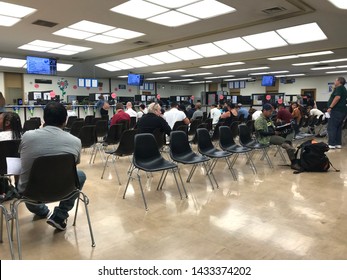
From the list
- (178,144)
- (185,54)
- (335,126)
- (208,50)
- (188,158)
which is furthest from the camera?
(185,54)

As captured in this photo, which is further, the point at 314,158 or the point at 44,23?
the point at 44,23

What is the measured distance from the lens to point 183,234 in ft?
8.63

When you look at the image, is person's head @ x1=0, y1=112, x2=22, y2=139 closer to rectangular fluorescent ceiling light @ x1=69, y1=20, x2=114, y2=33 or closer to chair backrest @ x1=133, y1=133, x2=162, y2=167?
chair backrest @ x1=133, y1=133, x2=162, y2=167

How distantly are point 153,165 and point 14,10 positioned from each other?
4790 millimetres

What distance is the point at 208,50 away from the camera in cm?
1002

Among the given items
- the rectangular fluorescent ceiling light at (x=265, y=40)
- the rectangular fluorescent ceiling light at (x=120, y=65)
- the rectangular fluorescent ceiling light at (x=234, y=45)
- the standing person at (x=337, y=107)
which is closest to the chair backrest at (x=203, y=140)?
the standing person at (x=337, y=107)

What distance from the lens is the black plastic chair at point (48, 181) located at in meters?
2.10

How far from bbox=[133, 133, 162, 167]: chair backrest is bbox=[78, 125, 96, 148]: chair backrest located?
1682mm

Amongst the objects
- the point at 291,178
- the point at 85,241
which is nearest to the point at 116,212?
the point at 85,241

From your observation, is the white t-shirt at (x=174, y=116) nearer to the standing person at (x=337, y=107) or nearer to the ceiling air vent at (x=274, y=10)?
the ceiling air vent at (x=274, y=10)

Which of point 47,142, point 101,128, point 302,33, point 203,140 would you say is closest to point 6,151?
point 47,142

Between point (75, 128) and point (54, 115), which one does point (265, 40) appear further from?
point (54, 115)

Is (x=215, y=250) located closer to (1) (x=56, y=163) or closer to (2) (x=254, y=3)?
(1) (x=56, y=163)

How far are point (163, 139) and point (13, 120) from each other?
7.26 feet
